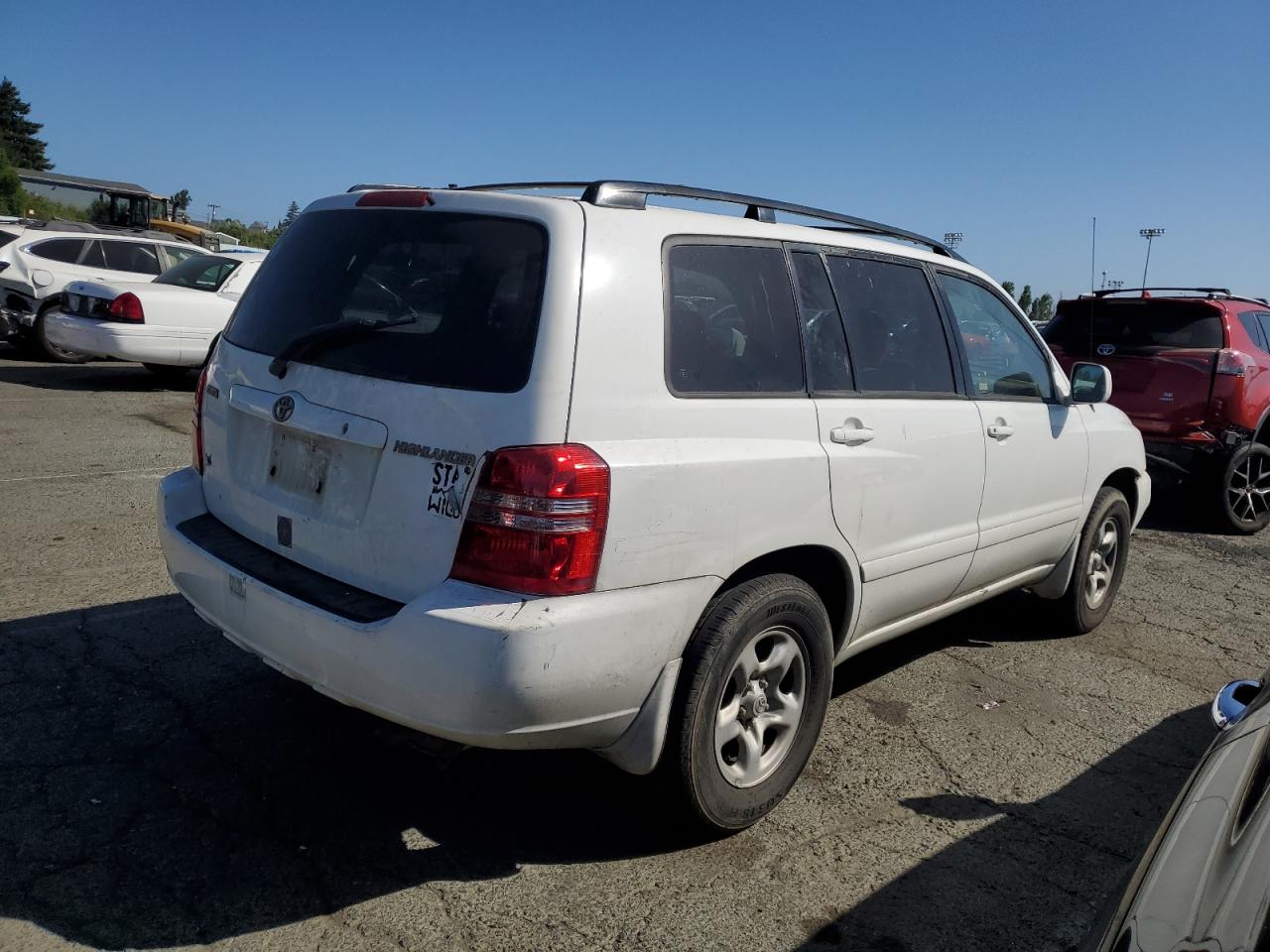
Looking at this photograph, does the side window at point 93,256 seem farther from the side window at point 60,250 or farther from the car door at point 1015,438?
the car door at point 1015,438

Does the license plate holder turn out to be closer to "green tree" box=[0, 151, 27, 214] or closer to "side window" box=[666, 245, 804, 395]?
"side window" box=[666, 245, 804, 395]

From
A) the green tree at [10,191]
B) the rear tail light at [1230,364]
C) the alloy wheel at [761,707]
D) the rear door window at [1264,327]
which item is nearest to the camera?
the alloy wheel at [761,707]

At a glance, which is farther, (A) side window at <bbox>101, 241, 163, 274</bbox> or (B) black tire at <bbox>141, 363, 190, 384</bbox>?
(A) side window at <bbox>101, 241, 163, 274</bbox>

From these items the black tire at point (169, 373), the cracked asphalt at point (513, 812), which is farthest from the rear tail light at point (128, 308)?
the cracked asphalt at point (513, 812)

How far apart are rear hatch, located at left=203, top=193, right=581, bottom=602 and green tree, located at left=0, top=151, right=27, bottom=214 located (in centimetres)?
5301

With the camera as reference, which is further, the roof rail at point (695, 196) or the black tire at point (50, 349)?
the black tire at point (50, 349)

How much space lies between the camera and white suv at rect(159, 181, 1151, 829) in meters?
→ 2.59

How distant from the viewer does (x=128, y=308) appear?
437 inches

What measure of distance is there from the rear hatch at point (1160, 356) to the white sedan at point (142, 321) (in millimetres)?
8469

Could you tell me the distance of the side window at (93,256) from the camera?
13.3 meters

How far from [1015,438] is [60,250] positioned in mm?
12781

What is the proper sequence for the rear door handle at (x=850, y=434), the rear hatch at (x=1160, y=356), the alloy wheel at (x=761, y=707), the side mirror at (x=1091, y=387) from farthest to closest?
the rear hatch at (x=1160, y=356) → the side mirror at (x=1091, y=387) → the rear door handle at (x=850, y=434) → the alloy wheel at (x=761, y=707)

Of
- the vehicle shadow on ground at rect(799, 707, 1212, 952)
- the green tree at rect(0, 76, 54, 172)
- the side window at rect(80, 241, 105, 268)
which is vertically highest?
the green tree at rect(0, 76, 54, 172)

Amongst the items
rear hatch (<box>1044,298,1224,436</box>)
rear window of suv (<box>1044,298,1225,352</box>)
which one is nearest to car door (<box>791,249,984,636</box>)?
rear window of suv (<box>1044,298,1225,352</box>)
